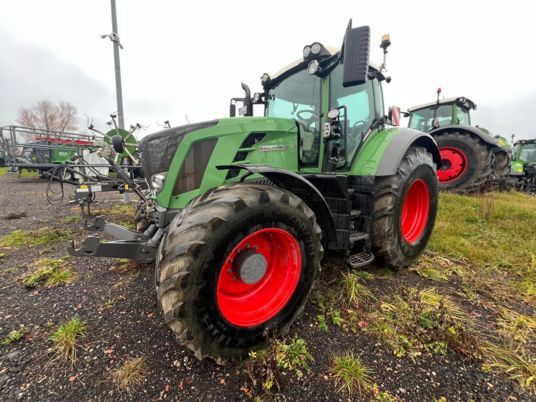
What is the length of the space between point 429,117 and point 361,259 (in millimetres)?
7170

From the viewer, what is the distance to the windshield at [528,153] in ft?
42.7

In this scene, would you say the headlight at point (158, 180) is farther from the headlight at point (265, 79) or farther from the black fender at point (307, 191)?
the headlight at point (265, 79)

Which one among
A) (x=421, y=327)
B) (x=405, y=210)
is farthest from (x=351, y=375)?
(x=405, y=210)

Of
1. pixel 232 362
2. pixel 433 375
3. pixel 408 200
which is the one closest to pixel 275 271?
pixel 232 362

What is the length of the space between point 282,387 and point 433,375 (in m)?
0.92

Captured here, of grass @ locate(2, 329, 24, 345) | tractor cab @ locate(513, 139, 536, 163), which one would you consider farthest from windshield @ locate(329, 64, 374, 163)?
tractor cab @ locate(513, 139, 536, 163)

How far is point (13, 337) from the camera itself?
189 cm

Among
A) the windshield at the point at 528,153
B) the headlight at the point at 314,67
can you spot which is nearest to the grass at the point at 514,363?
the headlight at the point at 314,67

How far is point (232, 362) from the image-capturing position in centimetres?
168

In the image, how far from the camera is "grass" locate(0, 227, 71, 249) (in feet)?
12.5

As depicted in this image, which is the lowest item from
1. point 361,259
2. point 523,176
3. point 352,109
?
point 361,259

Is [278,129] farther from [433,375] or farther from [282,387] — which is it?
[433,375]

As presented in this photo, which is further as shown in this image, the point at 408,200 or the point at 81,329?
the point at 408,200

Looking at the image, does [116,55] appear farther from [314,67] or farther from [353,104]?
[353,104]
